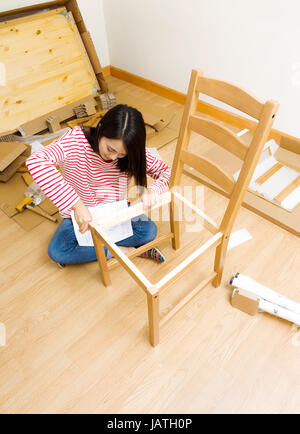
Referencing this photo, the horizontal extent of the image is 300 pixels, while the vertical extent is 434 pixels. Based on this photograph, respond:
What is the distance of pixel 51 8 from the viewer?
213cm

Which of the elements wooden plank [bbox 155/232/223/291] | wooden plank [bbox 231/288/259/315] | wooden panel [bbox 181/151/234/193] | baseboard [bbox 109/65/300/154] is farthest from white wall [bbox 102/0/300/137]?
wooden plank [bbox 155/232/223/291]

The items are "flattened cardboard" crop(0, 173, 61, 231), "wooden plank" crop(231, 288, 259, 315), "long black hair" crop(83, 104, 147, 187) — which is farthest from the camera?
"flattened cardboard" crop(0, 173, 61, 231)

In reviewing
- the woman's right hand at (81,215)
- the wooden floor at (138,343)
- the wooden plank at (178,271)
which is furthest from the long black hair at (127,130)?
the wooden floor at (138,343)

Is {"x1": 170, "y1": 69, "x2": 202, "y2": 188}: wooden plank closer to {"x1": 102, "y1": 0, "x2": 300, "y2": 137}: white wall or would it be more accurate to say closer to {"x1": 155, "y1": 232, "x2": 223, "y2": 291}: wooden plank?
{"x1": 155, "y1": 232, "x2": 223, "y2": 291}: wooden plank

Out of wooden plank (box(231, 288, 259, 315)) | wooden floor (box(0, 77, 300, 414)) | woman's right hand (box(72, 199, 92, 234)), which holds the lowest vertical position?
wooden floor (box(0, 77, 300, 414))

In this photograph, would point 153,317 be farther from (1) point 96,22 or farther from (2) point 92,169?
(1) point 96,22

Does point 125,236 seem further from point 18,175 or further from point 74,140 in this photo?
point 18,175

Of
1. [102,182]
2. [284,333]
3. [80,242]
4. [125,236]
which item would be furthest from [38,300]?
[284,333]

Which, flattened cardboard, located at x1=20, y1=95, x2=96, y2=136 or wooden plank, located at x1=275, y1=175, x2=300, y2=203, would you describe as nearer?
wooden plank, located at x1=275, y1=175, x2=300, y2=203

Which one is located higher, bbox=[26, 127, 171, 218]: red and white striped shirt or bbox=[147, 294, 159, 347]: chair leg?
bbox=[26, 127, 171, 218]: red and white striped shirt

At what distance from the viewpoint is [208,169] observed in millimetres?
1054

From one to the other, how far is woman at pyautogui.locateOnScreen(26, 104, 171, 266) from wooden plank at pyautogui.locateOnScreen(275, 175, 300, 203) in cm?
73

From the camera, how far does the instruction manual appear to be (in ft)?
4.00

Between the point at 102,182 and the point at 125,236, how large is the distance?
0.81 feet
